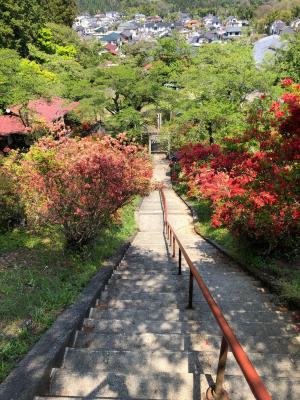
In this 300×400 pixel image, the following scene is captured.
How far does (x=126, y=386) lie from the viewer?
3.07 meters

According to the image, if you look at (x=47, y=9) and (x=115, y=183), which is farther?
(x=47, y=9)

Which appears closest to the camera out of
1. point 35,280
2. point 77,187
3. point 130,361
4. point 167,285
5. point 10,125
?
point 130,361

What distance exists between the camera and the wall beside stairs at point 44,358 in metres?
3.12

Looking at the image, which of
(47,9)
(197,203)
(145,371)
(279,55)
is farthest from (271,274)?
(47,9)

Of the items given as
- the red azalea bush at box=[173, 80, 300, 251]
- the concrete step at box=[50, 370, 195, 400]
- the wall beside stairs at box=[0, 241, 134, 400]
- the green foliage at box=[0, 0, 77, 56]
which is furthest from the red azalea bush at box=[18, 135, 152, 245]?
the green foliage at box=[0, 0, 77, 56]

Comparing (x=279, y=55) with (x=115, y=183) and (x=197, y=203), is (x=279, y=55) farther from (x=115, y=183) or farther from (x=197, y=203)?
(x=115, y=183)

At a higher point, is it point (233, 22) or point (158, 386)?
point (233, 22)

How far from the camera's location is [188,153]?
19.6 meters

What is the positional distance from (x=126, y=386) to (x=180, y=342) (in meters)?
1.04

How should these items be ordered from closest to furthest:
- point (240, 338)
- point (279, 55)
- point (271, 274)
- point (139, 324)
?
point (240, 338)
point (139, 324)
point (271, 274)
point (279, 55)

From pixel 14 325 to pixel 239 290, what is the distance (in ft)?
13.1

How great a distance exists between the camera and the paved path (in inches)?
121

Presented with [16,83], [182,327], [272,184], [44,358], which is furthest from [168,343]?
[16,83]

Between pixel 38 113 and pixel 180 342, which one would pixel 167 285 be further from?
pixel 38 113
